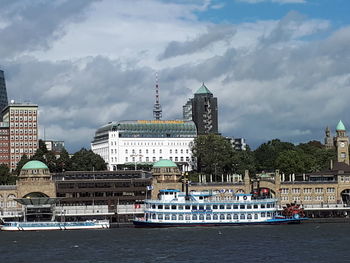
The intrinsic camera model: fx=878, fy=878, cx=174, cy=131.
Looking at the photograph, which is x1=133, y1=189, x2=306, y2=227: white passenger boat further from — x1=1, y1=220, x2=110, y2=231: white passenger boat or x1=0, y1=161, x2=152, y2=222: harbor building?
x1=0, y1=161, x2=152, y2=222: harbor building

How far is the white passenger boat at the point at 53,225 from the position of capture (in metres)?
165

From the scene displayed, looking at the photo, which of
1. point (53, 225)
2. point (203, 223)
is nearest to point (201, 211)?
point (203, 223)

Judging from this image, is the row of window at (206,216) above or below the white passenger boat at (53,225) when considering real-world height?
above

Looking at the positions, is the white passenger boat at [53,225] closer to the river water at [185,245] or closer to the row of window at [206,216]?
the river water at [185,245]

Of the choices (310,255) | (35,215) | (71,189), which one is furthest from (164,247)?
(71,189)

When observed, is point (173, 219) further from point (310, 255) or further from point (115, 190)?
point (310, 255)

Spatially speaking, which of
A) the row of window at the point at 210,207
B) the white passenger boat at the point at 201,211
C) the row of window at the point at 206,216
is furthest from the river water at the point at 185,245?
the row of window at the point at 210,207

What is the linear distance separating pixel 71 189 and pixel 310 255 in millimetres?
88502

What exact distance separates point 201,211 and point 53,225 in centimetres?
2831

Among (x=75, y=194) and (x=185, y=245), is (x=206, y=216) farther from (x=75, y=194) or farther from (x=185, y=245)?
(x=185, y=245)

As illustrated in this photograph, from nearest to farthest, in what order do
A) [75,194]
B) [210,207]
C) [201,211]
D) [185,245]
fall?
[185,245]
[201,211]
[210,207]
[75,194]

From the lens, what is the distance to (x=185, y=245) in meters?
127

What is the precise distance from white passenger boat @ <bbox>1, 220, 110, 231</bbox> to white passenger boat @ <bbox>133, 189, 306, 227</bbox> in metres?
7.63

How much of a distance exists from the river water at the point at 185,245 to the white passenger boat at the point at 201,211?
4.26 meters
